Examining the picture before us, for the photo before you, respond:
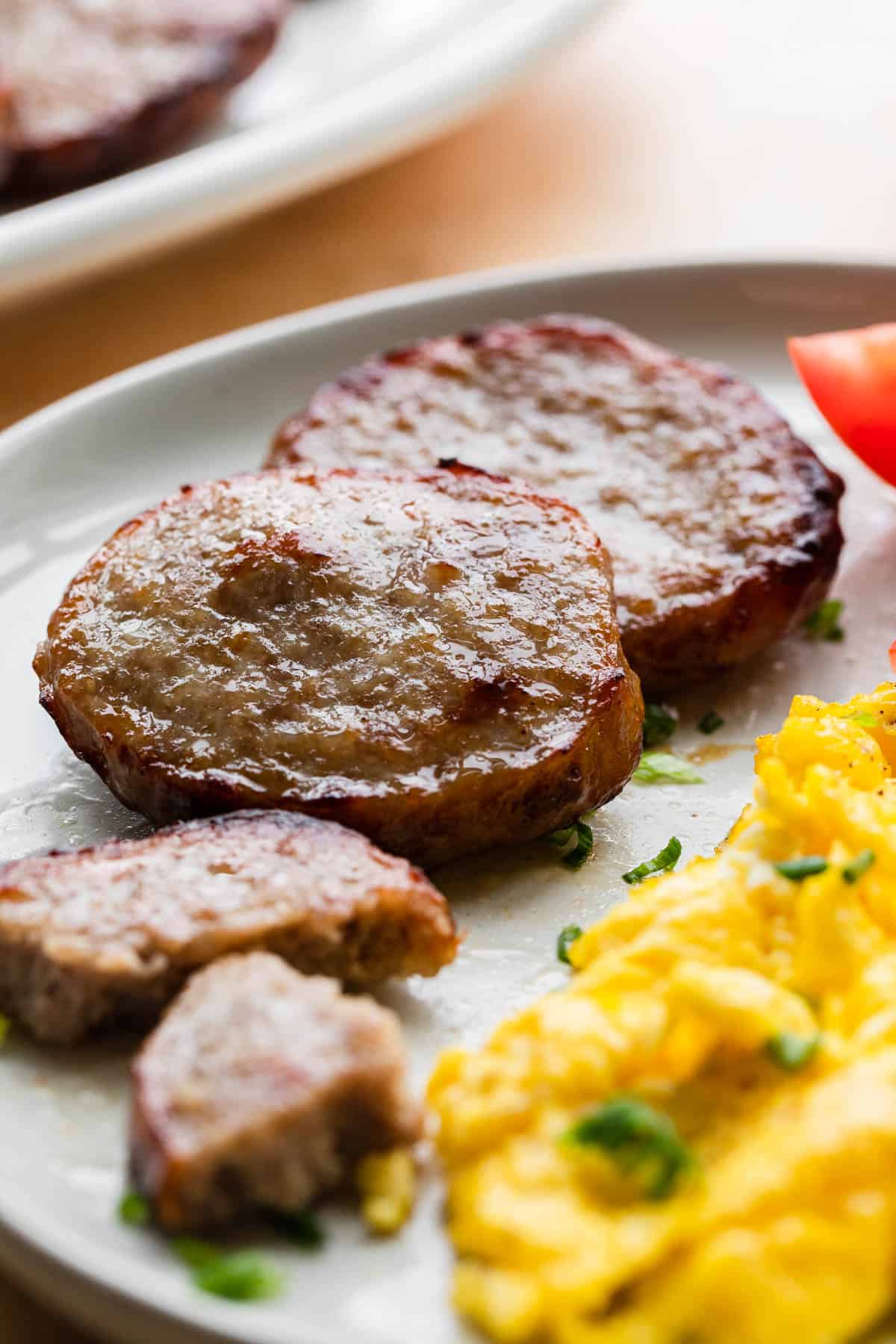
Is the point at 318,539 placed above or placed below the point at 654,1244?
above

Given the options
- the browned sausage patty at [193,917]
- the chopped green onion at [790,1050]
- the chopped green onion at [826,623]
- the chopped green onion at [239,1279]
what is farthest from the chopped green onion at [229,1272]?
the chopped green onion at [826,623]

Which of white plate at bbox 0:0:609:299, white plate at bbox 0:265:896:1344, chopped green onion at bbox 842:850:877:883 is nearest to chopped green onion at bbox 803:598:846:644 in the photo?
white plate at bbox 0:265:896:1344

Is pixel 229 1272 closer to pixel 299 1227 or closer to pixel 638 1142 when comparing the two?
pixel 299 1227

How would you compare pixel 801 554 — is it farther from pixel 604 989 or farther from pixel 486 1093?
pixel 486 1093

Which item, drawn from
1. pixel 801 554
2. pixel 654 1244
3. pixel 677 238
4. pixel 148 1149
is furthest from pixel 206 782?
pixel 677 238

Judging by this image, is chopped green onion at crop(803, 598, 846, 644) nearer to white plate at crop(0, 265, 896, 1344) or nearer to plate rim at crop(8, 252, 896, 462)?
white plate at crop(0, 265, 896, 1344)

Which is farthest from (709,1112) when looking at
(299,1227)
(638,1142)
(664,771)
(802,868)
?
(664,771)
